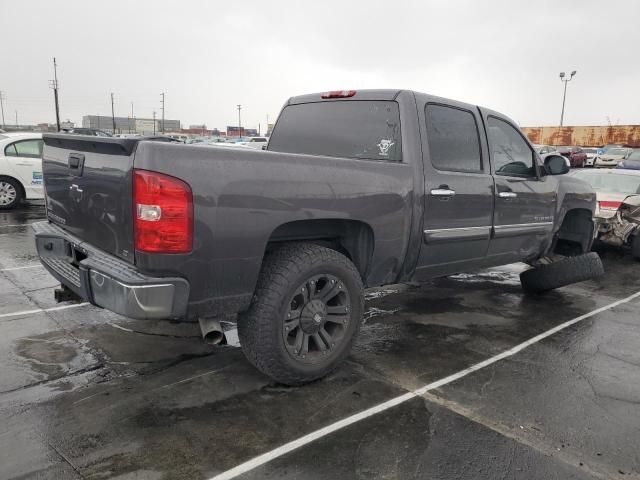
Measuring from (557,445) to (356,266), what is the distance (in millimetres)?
1659

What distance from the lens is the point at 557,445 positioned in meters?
2.80

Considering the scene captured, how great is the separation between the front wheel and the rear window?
3.40 ft

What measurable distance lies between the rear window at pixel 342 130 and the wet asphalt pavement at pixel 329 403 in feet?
5.17

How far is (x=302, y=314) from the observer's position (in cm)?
325

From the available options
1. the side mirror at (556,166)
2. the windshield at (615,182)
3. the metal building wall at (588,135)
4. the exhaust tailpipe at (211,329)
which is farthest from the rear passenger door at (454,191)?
the metal building wall at (588,135)

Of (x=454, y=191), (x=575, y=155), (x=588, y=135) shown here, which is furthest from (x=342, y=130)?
(x=588, y=135)

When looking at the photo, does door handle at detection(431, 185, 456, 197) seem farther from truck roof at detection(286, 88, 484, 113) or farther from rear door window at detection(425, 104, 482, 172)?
truck roof at detection(286, 88, 484, 113)

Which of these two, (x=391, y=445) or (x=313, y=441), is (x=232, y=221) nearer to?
(x=313, y=441)

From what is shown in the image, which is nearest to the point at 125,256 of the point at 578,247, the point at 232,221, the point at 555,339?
the point at 232,221

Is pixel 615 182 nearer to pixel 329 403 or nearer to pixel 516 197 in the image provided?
pixel 516 197

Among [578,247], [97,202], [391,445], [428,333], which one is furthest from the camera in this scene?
[578,247]

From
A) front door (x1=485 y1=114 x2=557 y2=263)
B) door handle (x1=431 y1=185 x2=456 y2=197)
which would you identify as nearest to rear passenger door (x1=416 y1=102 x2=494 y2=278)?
door handle (x1=431 y1=185 x2=456 y2=197)

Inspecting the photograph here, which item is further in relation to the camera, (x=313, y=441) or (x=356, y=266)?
(x=356, y=266)

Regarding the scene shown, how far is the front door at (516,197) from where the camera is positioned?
15.0ft
